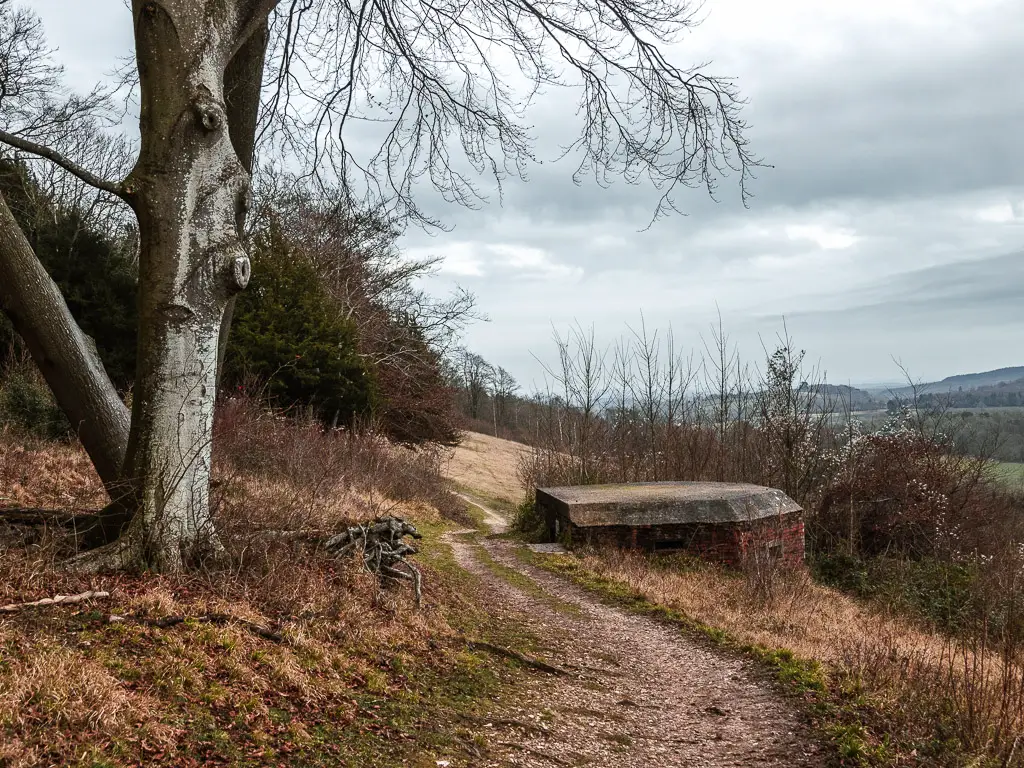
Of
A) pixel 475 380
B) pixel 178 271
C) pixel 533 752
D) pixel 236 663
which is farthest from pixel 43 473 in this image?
pixel 475 380

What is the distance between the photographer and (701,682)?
5738mm

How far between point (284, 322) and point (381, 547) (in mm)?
13041

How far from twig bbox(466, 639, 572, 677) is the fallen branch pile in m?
Result: 0.61

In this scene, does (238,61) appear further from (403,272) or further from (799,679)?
(403,272)

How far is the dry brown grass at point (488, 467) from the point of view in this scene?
29.8 m

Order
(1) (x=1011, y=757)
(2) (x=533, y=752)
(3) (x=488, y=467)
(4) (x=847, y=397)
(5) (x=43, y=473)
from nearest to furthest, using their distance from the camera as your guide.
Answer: (1) (x=1011, y=757) → (2) (x=533, y=752) → (5) (x=43, y=473) → (4) (x=847, y=397) → (3) (x=488, y=467)

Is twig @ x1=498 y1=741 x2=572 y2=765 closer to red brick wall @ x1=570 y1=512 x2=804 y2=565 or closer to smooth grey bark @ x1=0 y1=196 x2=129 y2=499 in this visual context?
smooth grey bark @ x1=0 y1=196 x2=129 y2=499

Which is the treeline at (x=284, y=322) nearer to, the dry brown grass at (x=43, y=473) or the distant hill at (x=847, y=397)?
the dry brown grass at (x=43, y=473)

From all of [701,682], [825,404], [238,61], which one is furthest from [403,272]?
[701,682]

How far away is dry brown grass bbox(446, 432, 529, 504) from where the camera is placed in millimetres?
29805

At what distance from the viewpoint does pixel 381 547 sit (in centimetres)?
639

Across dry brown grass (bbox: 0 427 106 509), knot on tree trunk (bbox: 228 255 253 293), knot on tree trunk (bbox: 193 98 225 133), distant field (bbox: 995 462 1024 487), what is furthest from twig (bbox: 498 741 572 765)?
distant field (bbox: 995 462 1024 487)

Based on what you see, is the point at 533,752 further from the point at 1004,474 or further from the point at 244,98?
the point at 1004,474

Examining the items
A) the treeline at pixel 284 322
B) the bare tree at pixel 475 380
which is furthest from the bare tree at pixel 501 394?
the treeline at pixel 284 322
